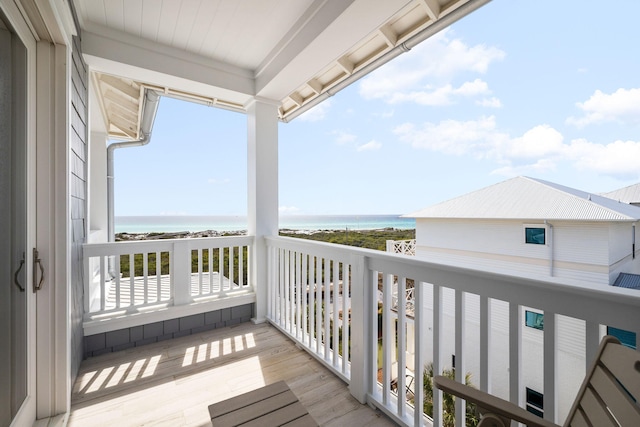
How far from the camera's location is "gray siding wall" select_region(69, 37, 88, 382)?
6.91ft

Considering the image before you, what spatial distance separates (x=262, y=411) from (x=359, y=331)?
3.16ft

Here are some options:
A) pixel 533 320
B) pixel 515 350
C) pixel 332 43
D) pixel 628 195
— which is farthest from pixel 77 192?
pixel 628 195

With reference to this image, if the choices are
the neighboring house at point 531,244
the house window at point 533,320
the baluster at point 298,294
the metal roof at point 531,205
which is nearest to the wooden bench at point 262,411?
the neighboring house at point 531,244

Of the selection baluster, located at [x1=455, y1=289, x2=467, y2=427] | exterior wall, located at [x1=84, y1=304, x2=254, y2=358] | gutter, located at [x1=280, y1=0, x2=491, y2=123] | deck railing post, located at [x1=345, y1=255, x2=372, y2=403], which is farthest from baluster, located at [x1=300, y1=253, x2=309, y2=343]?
gutter, located at [x1=280, y1=0, x2=491, y2=123]

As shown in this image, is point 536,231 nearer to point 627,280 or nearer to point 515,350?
point 627,280

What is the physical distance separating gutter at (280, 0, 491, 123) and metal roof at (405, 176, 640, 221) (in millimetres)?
2323

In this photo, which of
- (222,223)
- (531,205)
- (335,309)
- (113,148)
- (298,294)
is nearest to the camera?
(335,309)

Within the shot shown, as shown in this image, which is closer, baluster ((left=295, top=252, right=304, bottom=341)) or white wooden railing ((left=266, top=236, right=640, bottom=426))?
white wooden railing ((left=266, top=236, right=640, bottom=426))

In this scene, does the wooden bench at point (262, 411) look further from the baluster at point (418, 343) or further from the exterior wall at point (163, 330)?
the exterior wall at point (163, 330)

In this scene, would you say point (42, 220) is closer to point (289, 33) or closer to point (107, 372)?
point (107, 372)

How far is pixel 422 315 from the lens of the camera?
161 centimetres

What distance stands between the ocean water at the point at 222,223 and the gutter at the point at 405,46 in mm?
14426

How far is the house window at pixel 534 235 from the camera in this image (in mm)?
3949

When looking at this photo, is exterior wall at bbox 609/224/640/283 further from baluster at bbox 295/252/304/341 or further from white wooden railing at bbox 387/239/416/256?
white wooden railing at bbox 387/239/416/256
